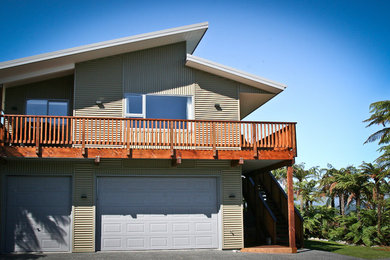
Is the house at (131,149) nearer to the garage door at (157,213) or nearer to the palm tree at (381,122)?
the garage door at (157,213)

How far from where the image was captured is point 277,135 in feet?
45.5

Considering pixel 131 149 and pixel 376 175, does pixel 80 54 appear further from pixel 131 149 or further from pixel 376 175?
pixel 376 175

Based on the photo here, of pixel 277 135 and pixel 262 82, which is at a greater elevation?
pixel 262 82

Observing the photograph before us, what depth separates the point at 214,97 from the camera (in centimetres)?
1473

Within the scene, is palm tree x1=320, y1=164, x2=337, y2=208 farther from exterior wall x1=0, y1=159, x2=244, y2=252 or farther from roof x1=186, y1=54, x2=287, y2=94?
exterior wall x1=0, y1=159, x2=244, y2=252

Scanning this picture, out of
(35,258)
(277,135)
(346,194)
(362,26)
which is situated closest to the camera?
(35,258)

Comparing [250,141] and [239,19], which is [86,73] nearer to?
[250,141]

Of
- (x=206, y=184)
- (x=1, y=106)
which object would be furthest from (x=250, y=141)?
(x=1, y=106)

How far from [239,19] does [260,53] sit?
5.99 ft

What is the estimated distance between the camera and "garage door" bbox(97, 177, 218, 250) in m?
13.2

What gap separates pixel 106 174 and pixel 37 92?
4268 millimetres

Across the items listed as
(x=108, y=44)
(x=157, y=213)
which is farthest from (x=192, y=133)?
(x=108, y=44)

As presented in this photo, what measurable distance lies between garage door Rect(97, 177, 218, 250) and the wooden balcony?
132 cm

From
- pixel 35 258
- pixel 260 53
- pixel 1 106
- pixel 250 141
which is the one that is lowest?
pixel 35 258
